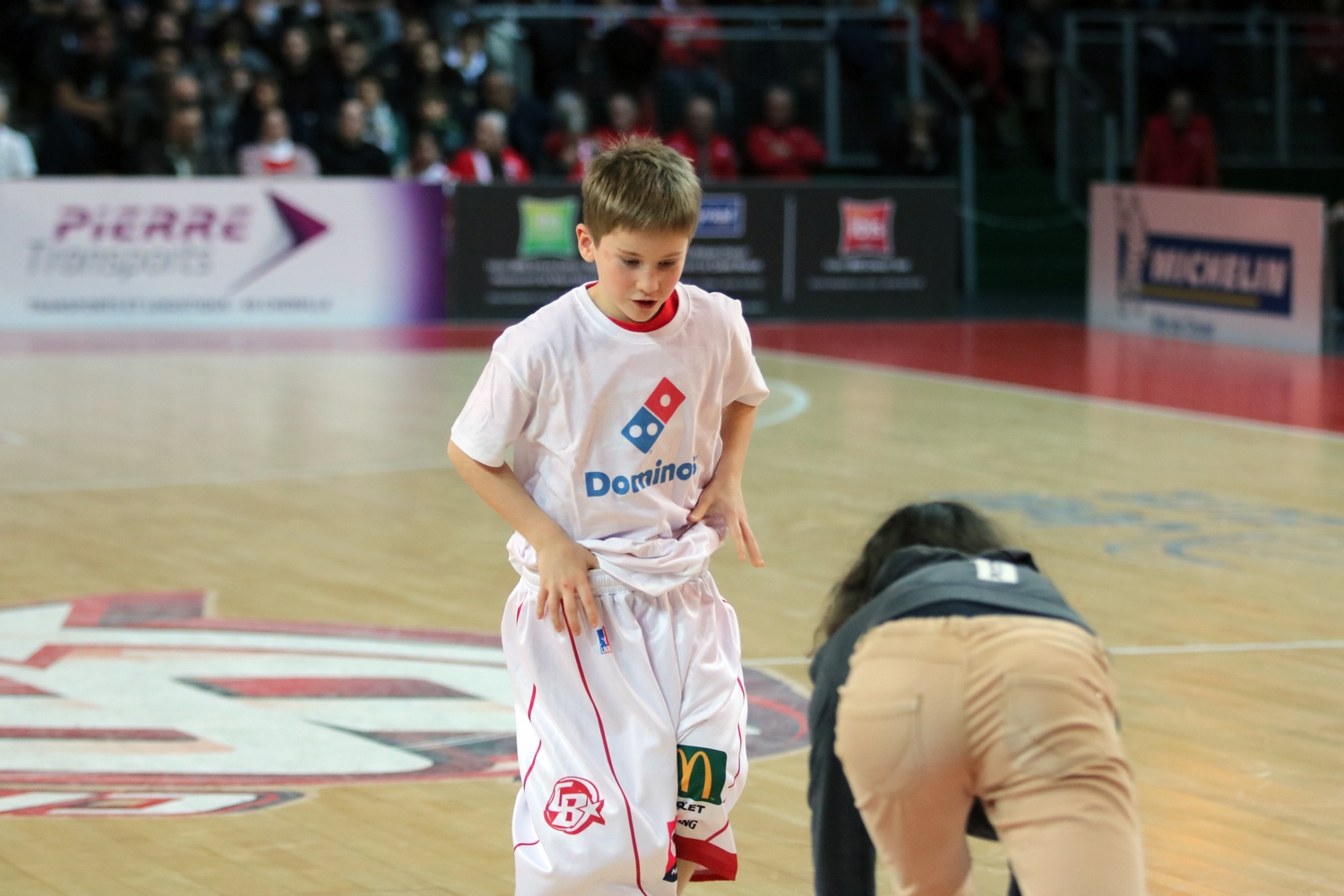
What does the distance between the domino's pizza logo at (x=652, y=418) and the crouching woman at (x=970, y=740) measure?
0.70 meters

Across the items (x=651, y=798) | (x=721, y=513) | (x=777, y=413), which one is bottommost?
(x=777, y=413)

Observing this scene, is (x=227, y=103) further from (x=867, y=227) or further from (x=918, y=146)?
(x=918, y=146)

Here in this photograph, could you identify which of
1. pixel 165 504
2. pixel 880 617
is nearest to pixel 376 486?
pixel 165 504

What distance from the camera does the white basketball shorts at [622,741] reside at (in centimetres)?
363

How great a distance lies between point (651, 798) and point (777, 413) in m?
9.58

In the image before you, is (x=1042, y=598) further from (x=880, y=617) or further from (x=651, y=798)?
(x=651, y=798)

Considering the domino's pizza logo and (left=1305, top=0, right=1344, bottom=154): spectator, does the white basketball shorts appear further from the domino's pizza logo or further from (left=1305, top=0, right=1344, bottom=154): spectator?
(left=1305, top=0, right=1344, bottom=154): spectator

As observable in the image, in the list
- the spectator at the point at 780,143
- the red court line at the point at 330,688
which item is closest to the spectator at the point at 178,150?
the spectator at the point at 780,143

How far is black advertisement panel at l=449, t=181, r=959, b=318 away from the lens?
1789 cm

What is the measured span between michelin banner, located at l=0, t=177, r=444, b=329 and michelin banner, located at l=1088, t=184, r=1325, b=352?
6198 millimetres

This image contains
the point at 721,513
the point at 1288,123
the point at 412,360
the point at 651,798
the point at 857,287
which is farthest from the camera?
the point at 1288,123

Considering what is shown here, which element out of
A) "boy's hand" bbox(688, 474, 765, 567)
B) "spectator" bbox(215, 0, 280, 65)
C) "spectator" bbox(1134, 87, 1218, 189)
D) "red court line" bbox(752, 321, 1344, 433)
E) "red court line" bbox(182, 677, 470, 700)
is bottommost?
"red court line" bbox(752, 321, 1344, 433)

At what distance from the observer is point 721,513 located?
12.7 ft

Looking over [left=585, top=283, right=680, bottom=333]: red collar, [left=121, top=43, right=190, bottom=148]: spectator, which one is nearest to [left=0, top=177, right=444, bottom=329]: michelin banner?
[left=121, top=43, right=190, bottom=148]: spectator
